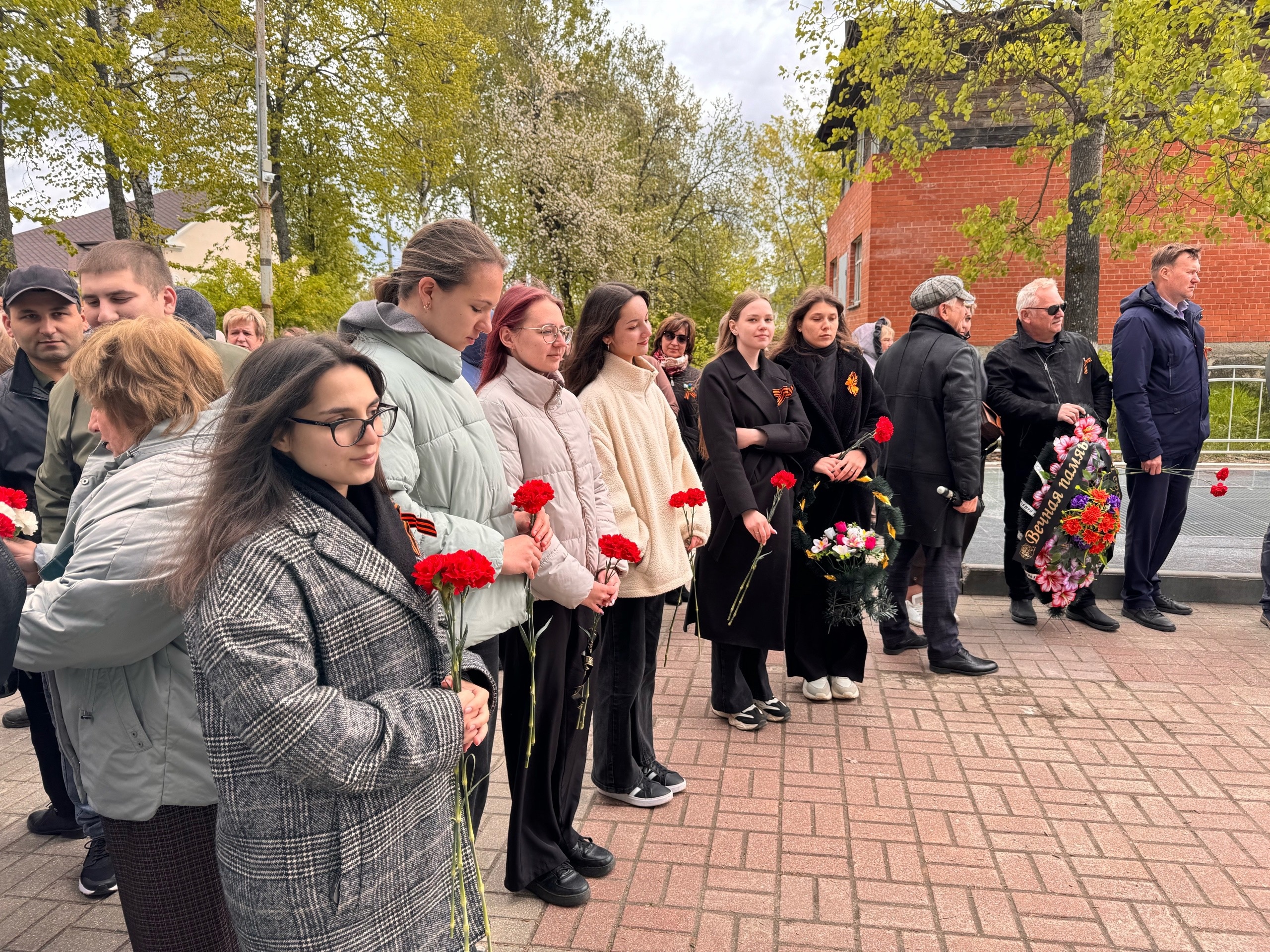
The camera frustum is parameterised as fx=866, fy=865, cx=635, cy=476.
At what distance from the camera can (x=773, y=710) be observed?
4383 millimetres

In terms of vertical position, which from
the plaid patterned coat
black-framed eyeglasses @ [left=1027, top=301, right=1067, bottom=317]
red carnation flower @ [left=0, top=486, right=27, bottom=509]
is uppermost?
black-framed eyeglasses @ [left=1027, top=301, right=1067, bottom=317]

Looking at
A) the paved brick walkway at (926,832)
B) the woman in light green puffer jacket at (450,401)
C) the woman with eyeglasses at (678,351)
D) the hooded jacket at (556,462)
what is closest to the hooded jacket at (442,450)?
the woman in light green puffer jacket at (450,401)

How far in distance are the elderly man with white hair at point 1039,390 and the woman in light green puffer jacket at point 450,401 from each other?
13.4 feet

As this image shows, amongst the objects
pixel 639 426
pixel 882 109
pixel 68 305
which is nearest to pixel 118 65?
pixel 882 109

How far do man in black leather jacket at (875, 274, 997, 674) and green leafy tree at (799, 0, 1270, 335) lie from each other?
6.28m

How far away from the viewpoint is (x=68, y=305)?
11.3 ft

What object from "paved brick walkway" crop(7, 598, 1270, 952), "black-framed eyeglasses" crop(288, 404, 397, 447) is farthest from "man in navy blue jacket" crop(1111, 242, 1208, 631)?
"black-framed eyeglasses" crop(288, 404, 397, 447)

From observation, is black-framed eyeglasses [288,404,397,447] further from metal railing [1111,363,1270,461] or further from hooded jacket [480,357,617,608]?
metal railing [1111,363,1270,461]

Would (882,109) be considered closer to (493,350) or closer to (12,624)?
(493,350)

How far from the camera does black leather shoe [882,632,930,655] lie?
5387mm

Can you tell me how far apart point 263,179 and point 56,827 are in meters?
16.4

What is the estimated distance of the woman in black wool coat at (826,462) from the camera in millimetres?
4402

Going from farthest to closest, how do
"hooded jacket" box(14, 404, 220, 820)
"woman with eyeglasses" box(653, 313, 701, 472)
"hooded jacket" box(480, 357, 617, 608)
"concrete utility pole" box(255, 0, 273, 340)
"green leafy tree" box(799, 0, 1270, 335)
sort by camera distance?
"concrete utility pole" box(255, 0, 273, 340) → "green leafy tree" box(799, 0, 1270, 335) → "woman with eyeglasses" box(653, 313, 701, 472) → "hooded jacket" box(480, 357, 617, 608) → "hooded jacket" box(14, 404, 220, 820)

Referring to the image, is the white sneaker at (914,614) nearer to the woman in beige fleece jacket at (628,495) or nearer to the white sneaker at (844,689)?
the white sneaker at (844,689)
